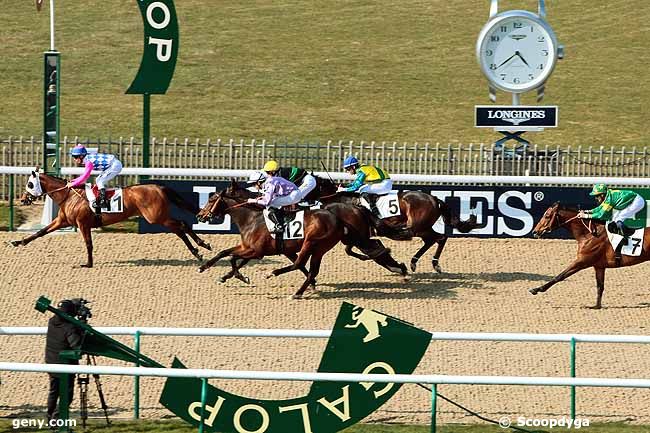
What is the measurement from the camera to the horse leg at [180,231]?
19.8 metres

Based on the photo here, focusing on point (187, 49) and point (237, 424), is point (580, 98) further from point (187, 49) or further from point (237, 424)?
point (237, 424)

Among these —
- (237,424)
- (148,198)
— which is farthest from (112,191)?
(237,424)

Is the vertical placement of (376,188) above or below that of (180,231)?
above

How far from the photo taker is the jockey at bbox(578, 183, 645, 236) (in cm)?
1798

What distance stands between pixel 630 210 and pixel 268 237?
4.69 metres

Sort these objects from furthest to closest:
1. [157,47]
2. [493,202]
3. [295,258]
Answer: [157,47] < [493,202] < [295,258]

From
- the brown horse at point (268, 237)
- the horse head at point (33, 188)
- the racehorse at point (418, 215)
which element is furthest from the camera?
the horse head at point (33, 188)

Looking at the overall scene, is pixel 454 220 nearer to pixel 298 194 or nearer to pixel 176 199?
pixel 298 194

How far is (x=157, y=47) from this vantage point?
21906 millimetres

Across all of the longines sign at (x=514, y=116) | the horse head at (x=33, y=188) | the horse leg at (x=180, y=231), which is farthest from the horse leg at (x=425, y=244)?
A: the horse head at (x=33, y=188)

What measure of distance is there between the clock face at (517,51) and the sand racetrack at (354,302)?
→ 3429mm

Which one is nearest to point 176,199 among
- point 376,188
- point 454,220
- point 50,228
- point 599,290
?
point 50,228

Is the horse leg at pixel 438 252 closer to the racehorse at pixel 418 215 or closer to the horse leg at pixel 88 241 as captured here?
the racehorse at pixel 418 215

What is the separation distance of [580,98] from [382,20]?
27.5 ft
